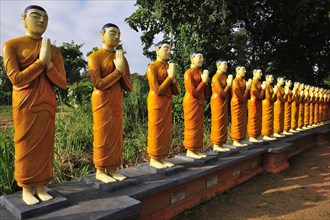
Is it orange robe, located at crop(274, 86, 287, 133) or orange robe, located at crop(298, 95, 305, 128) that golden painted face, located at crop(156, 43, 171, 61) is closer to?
orange robe, located at crop(274, 86, 287, 133)

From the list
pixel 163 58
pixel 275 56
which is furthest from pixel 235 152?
pixel 275 56

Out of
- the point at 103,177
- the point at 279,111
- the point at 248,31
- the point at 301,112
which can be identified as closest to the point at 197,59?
the point at 103,177

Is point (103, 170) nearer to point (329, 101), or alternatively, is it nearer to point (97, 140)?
point (97, 140)

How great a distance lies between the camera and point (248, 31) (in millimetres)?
12148

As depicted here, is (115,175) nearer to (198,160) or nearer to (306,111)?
(198,160)

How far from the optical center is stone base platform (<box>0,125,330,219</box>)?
105 inches

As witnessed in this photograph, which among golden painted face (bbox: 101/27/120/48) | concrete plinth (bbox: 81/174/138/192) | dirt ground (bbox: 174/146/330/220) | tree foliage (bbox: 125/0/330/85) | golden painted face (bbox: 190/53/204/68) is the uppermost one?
tree foliage (bbox: 125/0/330/85)

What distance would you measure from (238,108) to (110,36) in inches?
121

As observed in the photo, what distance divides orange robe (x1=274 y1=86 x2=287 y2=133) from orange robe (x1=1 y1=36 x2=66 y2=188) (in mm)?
5770

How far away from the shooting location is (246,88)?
5699mm

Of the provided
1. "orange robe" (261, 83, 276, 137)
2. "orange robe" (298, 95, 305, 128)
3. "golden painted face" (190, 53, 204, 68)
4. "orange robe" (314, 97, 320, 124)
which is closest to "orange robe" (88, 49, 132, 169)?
"golden painted face" (190, 53, 204, 68)

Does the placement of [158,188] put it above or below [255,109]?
below

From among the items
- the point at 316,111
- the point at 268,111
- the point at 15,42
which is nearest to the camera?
the point at 15,42

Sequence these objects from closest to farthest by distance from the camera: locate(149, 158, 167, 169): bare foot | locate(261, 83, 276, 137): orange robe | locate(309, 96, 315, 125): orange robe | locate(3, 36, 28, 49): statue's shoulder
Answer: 1. locate(3, 36, 28, 49): statue's shoulder
2. locate(149, 158, 167, 169): bare foot
3. locate(261, 83, 276, 137): orange robe
4. locate(309, 96, 315, 125): orange robe
